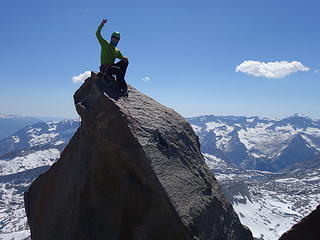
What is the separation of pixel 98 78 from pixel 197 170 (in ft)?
22.4

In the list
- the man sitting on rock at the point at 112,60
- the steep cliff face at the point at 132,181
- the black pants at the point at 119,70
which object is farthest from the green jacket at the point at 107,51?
the steep cliff face at the point at 132,181

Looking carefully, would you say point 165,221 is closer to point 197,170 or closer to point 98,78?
point 197,170

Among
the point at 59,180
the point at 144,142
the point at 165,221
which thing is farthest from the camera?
the point at 59,180

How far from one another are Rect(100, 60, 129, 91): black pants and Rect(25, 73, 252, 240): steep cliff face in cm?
43

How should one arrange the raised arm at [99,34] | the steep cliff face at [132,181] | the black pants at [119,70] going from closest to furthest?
the steep cliff face at [132,181], the black pants at [119,70], the raised arm at [99,34]

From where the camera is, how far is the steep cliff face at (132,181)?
1415cm

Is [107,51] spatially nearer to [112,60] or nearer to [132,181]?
[112,60]

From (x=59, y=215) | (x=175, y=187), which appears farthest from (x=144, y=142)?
(x=59, y=215)

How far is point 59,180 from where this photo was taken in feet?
61.8

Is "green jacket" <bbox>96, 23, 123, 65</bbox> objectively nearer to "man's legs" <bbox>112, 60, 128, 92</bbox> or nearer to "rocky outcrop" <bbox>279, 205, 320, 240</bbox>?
"man's legs" <bbox>112, 60, 128, 92</bbox>

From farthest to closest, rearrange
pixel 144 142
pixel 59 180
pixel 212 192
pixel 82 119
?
pixel 59 180 → pixel 82 119 → pixel 212 192 → pixel 144 142

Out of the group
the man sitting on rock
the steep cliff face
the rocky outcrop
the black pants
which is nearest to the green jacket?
the man sitting on rock

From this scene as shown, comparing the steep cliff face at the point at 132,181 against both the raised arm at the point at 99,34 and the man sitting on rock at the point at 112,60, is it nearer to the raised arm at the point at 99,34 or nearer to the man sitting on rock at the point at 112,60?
the man sitting on rock at the point at 112,60

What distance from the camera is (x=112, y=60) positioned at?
1770 cm
